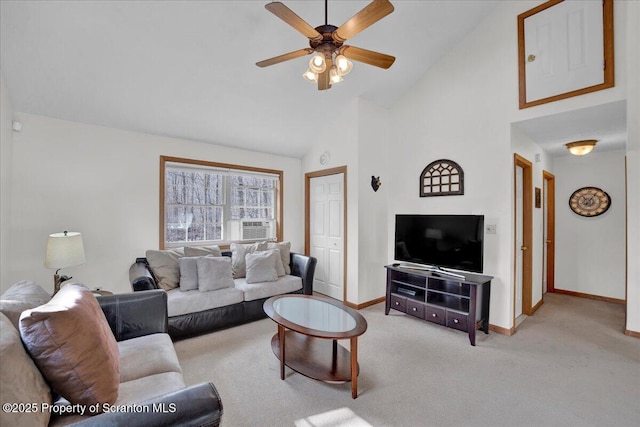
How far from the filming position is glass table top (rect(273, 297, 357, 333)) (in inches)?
82.0

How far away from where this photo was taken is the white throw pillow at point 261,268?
3.46m

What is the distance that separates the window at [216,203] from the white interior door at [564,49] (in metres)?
3.60

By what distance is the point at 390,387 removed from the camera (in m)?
2.08

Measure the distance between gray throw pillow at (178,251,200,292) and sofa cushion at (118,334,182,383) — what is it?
113 cm

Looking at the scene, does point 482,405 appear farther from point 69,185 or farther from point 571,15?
point 69,185

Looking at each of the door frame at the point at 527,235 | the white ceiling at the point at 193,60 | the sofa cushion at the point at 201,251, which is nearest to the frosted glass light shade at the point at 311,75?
the white ceiling at the point at 193,60

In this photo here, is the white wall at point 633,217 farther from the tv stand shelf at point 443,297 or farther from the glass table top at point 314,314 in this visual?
the glass table top at point 314,314

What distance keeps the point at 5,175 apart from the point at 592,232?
24.2 ft

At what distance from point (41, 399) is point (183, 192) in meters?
3.13

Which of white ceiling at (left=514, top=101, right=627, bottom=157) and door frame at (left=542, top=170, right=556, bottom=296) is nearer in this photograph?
white ceiling at (left=514, top=101, right=627, bottom=157)

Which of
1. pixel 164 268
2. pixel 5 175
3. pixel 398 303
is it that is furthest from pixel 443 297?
pixel 5 175

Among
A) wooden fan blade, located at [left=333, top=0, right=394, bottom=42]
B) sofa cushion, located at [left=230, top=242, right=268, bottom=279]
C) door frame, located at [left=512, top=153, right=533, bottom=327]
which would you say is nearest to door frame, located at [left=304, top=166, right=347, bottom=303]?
sofa cushion, located at [left=230, top=242, right=268, bottom=279]

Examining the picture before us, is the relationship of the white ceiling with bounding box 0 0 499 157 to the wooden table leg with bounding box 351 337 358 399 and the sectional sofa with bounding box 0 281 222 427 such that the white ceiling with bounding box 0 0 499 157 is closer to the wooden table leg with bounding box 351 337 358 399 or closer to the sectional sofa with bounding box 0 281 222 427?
the sectional sofa with bounding box 0 281 222 427

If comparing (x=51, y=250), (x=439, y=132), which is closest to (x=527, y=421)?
(x=439, y=132)
